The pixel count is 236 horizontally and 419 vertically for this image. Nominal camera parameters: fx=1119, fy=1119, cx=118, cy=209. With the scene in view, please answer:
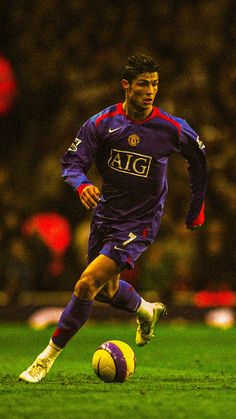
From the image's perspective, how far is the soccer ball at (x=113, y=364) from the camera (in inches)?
257

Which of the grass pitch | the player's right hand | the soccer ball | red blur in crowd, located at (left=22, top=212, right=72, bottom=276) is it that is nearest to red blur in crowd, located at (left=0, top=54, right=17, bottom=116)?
red blur in crowd, located at (left=22, top=212, right=72, bottom=276)

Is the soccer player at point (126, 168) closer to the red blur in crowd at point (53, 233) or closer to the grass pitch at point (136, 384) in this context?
the grass pitch at point (136, 384)

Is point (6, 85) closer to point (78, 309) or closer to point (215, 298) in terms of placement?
point (215, 298)

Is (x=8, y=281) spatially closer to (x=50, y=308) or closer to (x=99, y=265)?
(x=50, y=308)

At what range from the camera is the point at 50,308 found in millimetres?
12797

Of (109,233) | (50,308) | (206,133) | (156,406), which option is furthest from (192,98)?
(156,406)

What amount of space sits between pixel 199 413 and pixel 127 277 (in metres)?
7.60

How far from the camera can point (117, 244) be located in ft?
22.6

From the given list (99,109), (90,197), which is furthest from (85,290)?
(99,109)

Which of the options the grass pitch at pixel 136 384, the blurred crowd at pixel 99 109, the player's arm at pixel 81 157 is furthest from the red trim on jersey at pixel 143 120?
the blurred crowd at pixel 99 109

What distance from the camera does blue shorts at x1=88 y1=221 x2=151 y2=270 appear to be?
6805 millimetres

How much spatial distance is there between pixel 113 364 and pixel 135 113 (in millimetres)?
1576

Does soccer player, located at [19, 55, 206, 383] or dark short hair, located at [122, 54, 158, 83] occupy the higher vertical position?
dark short hair, located at [122, 54, 158, 83]

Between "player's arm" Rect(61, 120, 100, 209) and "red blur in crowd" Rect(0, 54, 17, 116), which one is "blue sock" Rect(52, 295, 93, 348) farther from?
"red blur in crowd" Rect(0, 54, 17, 116)
